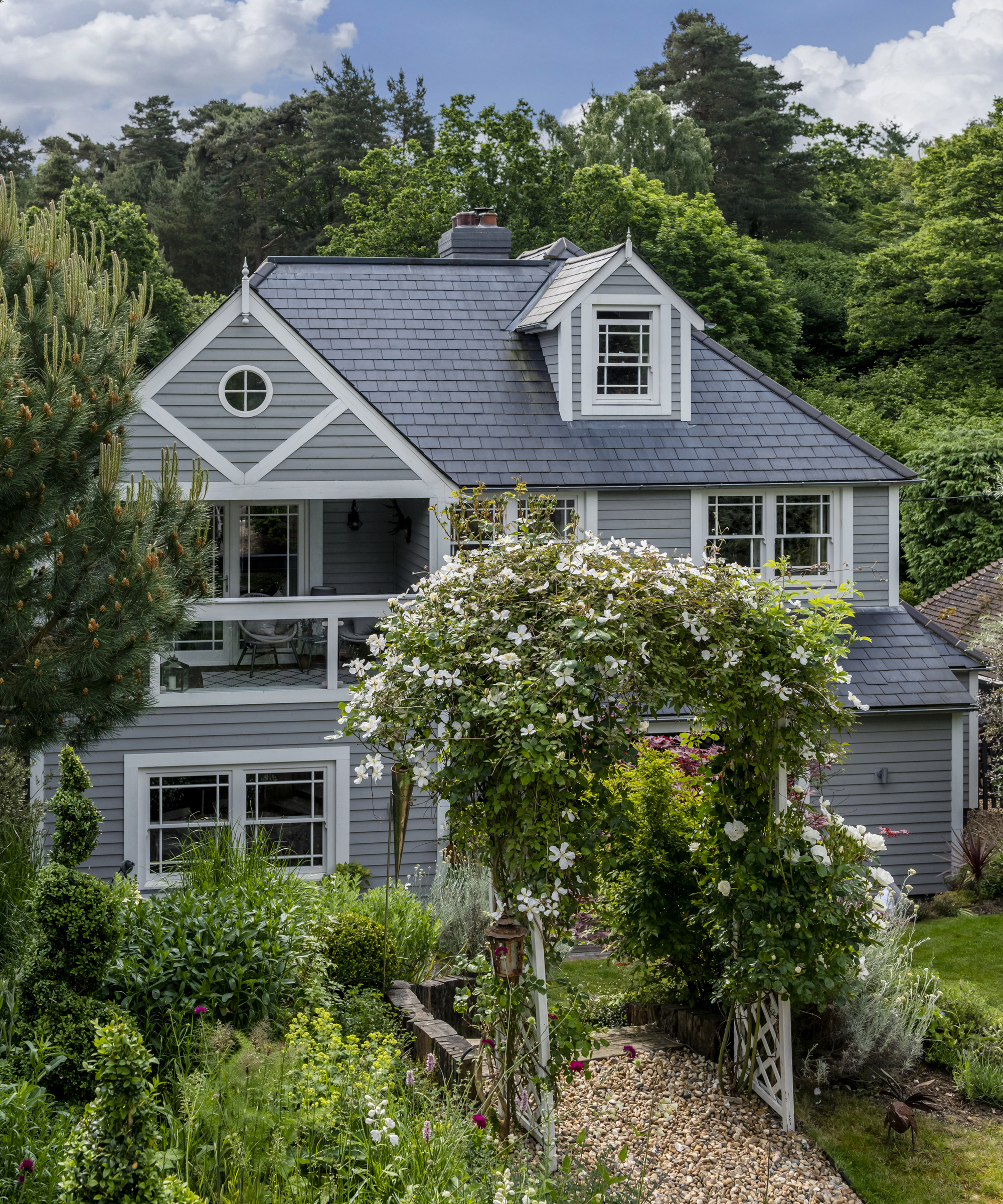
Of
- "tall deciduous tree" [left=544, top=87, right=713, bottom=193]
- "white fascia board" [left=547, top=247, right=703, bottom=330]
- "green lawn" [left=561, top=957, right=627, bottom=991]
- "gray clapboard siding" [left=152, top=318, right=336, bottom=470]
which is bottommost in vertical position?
"green lawn" [left=561, top=957, right=627, bottom=991]

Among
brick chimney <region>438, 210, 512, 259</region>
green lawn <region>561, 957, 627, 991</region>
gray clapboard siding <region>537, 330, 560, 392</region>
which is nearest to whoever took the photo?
green lawn <region>561, 957, 627, 991</region>

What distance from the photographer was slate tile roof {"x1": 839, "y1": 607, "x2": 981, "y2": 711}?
14195 mm

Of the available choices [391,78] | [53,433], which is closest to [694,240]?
[391,78]

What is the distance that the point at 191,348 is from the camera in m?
12.7

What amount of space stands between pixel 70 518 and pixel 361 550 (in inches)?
359

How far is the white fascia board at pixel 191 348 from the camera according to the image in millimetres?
12672

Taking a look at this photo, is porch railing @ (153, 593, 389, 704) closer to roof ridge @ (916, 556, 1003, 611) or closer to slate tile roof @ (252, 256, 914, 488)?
slate tile roof @ (252, 256, 914, 488)

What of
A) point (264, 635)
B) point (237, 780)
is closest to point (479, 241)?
point (264, 635)

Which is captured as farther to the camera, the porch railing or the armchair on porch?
the armchair on porch

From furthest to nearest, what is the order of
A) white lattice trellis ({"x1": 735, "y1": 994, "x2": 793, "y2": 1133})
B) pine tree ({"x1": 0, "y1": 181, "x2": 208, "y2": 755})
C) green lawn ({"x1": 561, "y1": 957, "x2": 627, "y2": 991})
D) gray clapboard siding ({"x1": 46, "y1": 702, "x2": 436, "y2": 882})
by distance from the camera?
gray clapboard siding ({"x1": 46, "y1": 702, "x2": 436, "y2": 882})
green lawn ({"x1": 561, "y1": 957, "x2": 627, "y2": 991})
pine tree ({"x1": 0, "y1": 181, "x2": 208, "y2": 755})
white lattice trellis ({"x1": 735, "y1": 994, "x2": 793, "y2": 1133})

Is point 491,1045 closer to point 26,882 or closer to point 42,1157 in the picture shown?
point 42,1157

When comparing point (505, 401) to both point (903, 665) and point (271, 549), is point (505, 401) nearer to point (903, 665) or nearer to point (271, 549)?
point (271, 549)

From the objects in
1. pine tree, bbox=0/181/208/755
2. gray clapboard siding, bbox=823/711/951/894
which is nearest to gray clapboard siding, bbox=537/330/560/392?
gray clapboard siding, bbox=823/711/951/894

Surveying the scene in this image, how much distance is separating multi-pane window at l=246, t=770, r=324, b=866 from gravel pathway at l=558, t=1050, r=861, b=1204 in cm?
663
